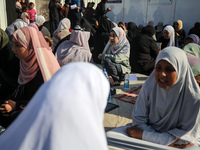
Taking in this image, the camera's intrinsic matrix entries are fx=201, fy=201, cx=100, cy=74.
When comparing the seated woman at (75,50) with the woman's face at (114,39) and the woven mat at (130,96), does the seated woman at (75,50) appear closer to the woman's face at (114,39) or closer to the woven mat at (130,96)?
the woman's face at (114,39)

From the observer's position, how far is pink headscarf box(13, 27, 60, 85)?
235cm

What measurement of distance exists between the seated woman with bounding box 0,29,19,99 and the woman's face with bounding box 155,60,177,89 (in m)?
2.02

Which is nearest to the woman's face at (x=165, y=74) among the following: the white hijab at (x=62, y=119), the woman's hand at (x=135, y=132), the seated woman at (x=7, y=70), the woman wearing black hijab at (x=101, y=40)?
the woman's hand at (x=135, y=132)

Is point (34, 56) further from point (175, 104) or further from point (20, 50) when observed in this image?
point (175, 104)

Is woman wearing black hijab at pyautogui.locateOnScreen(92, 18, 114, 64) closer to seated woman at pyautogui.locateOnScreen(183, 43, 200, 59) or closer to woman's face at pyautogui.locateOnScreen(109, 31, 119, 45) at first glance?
woman's face at pyautogui.locateOnScreen(109, 31, 119, 45)

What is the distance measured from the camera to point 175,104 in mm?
1797

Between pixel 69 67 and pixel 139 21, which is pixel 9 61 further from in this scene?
pixel 139 21

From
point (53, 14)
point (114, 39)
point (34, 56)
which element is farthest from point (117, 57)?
point (53, 14)

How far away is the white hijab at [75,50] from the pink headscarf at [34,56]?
157 centimetres

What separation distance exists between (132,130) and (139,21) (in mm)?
11103

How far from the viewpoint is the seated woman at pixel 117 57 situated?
12.8 feet

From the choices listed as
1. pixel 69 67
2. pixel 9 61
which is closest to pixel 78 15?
pixel 9 61

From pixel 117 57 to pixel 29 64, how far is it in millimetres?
2128

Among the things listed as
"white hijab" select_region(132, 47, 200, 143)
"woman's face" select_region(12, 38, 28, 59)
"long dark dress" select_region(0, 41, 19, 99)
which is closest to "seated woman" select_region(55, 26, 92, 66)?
"long dark dress" select_region(0, 41, 19, 99)
